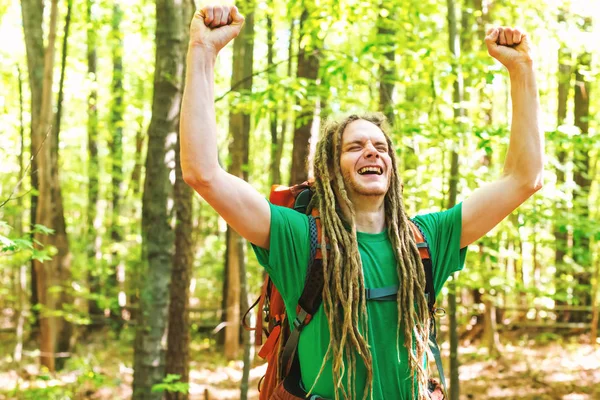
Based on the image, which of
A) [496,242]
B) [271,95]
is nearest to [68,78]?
[271,95]

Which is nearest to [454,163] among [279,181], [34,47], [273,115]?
[273,115]

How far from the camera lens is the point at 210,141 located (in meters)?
2.27

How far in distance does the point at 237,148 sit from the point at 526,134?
8.83 meters

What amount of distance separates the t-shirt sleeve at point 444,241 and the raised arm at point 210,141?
0.78 m

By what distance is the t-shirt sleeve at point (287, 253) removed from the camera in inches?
93.7

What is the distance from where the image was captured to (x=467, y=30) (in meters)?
9.65

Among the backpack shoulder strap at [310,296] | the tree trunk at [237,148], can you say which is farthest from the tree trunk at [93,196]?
the backpack shoulder strap at [310,296]

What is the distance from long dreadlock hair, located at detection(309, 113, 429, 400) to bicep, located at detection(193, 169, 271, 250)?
27cm

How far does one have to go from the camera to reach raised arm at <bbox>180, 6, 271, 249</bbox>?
222cm

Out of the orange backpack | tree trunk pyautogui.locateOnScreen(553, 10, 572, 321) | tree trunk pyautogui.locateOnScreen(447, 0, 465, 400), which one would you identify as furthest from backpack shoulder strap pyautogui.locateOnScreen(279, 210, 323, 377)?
tree trunk pyautogui.locateOnScreen(553, 10, 572, 321)

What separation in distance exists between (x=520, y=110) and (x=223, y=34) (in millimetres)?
1348

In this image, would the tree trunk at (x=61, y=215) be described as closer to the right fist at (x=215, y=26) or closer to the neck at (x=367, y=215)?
the right fist at (x=215, y=26)

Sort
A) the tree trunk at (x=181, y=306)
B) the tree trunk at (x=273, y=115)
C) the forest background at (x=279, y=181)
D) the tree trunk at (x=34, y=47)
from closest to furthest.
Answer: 1. the forest background at (x=279, y=181)
2. the tree trunk at (x=273, y=115)
3. the tree trunk at (x=181, y=306)
4. the tree trunk at (x=34, y=47)

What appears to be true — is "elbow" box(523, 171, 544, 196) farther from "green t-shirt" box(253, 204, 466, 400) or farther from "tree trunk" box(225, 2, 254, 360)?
"tree trunk" box(225, 2, 254, 360)
